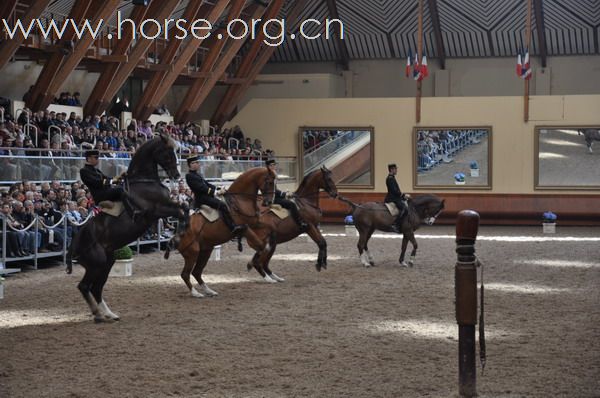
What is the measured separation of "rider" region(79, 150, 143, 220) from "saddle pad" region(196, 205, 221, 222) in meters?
2.37

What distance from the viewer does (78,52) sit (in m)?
23.1

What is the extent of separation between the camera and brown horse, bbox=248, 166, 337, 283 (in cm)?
1552

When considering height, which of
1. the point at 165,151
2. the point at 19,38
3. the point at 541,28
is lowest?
the point at 165,151

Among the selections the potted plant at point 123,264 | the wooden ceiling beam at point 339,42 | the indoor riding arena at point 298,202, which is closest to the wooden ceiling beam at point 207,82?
the indoor riding arena at point 298,202

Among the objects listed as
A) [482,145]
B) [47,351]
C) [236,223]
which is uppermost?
[482,145]

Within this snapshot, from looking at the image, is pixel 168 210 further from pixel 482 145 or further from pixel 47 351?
pixel 482 145

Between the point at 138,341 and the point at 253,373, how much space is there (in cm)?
215

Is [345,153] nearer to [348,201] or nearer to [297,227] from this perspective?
[348,201]

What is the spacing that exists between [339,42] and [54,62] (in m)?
15.5

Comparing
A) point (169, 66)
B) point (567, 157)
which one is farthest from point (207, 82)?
point (567, 157)

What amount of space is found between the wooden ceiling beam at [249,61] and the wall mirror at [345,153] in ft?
A: 9.40

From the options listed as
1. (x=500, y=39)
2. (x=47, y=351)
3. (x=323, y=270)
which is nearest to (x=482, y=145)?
(x=500, y=39)

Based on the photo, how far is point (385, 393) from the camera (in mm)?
7395

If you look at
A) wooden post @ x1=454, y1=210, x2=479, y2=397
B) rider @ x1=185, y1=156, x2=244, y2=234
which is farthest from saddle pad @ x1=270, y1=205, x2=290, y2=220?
wooden post @ x1=454, y1=210, x2=479, y2=397
